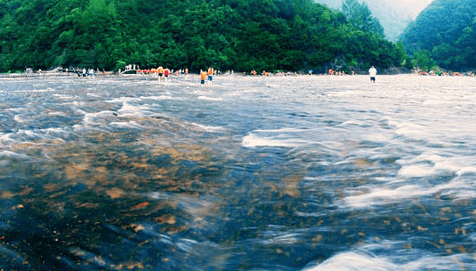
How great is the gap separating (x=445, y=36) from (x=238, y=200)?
179807 mm

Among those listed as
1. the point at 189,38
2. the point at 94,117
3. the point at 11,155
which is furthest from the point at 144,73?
the point at 11,155

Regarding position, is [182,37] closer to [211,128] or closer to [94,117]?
[94,117]

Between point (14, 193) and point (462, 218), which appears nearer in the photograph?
point (462, 218)

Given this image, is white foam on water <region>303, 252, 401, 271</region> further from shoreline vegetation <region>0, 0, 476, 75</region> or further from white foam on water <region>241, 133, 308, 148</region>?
shoreline vegetation <region>0, 0, 476, 75</region>

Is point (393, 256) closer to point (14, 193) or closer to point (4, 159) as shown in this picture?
point (14, 193)

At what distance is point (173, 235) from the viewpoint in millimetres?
4551

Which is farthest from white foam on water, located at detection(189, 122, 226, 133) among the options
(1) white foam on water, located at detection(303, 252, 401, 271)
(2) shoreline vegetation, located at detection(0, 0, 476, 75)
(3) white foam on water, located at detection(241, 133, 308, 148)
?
(2) shoreline vegetation, located at detection(0, 0, 476, 75)

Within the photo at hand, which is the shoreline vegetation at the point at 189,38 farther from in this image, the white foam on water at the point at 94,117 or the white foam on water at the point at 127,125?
the white foam on water at the point at 127,125

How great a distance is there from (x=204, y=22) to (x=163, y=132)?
112779mm

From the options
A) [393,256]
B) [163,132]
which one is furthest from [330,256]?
[163,132]

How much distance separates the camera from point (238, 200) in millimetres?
5719

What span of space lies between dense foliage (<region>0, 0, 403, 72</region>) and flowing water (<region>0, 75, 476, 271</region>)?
96.5 m

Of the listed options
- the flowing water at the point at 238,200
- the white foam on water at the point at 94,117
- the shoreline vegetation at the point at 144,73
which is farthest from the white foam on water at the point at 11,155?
the shoreline vegetation at the point at 144,73

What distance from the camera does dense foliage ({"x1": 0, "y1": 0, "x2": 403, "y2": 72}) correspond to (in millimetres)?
106125
